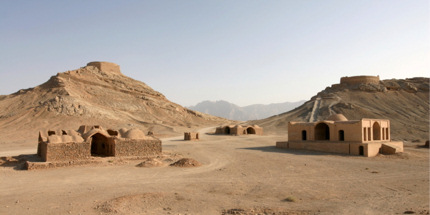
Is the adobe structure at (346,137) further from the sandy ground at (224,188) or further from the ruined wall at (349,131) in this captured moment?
the sandy ground at (224,188)

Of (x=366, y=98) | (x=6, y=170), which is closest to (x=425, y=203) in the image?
(x=6, y=170)

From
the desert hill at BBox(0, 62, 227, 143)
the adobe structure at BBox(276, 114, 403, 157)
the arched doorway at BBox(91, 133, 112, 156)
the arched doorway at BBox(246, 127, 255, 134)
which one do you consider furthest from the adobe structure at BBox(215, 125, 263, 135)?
the arched doorway at BBox(91, 133, 112, 156)

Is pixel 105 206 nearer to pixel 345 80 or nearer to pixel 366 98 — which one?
pixel 366 98

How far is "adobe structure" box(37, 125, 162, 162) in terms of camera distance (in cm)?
1677

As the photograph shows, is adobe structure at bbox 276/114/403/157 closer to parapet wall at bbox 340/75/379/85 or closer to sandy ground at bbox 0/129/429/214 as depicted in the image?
sandy ground at bbox 0/129/429/214

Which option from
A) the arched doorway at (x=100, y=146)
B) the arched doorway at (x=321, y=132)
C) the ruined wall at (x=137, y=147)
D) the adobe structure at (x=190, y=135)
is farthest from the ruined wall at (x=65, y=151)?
the arched doorway at (x=321, y=132)

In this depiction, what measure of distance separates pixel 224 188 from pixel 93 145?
12635 mm

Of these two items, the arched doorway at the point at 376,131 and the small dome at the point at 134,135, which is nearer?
the small dome at the point at 134,135

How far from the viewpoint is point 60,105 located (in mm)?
44031

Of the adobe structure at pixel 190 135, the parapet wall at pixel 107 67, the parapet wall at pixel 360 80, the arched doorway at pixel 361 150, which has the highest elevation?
the parapet wall at pixel 107 67

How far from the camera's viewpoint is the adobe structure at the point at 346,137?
70.4 ft

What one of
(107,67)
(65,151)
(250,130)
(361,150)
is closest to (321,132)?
(361,150)

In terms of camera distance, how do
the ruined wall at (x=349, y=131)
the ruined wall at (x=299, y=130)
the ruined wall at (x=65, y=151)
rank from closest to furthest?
the ruined wall at (x=65, y=151), the ruined wall at (x=349, y=131), the ruined wall at (x=299, y=130)

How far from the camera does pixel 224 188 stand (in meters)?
12.0
